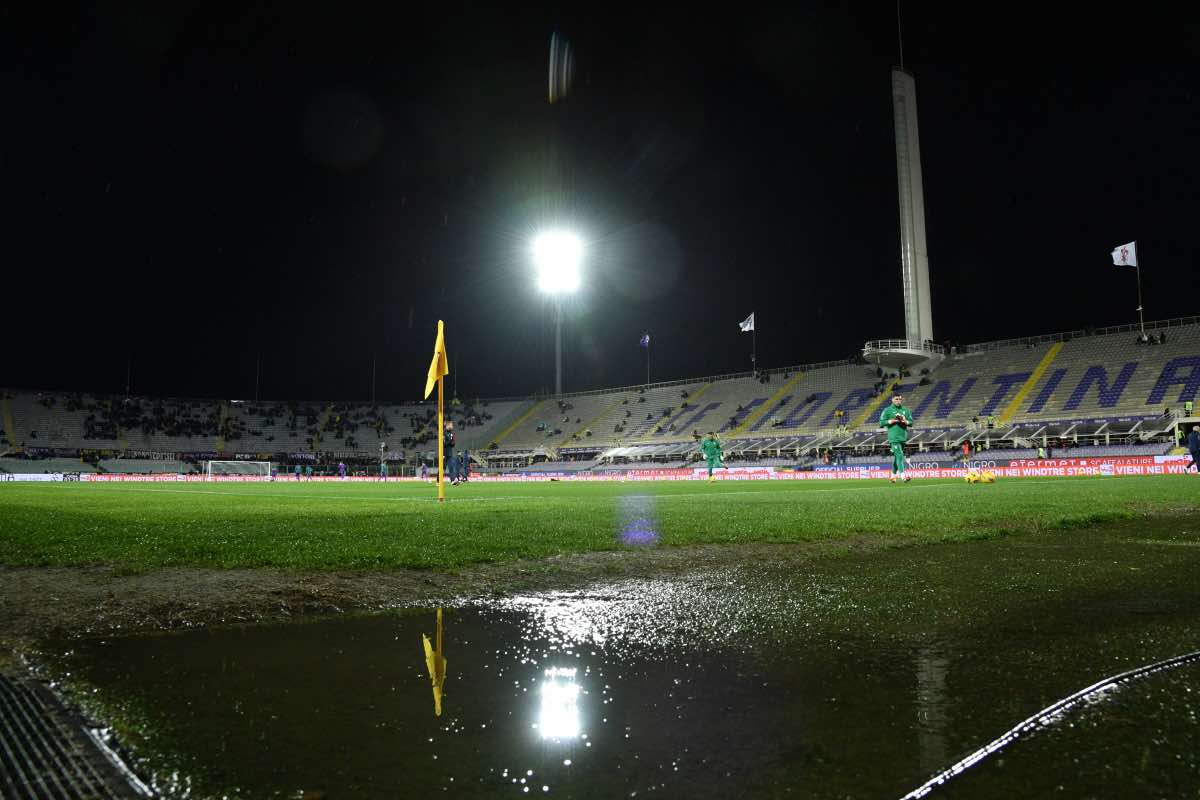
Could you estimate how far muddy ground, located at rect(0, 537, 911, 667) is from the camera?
2578 mm

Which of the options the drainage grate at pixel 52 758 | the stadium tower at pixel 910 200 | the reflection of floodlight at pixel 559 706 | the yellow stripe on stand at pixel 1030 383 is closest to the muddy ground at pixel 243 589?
the drainage grate at pixel 52 758

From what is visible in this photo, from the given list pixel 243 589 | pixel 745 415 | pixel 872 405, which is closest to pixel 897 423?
pixel 243 589

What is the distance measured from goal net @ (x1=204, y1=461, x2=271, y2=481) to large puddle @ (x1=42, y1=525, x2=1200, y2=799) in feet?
156

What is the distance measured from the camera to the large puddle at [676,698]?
1.19 meters

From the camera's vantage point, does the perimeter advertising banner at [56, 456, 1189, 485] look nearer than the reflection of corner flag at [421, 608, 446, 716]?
No

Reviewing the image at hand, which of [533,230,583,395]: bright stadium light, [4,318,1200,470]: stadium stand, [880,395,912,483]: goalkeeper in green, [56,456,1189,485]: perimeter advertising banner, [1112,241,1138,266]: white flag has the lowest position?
[56,456,1189,485]: perimeter advertising banner

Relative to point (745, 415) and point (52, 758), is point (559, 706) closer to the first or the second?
point (52, 758)

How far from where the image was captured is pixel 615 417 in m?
57.1

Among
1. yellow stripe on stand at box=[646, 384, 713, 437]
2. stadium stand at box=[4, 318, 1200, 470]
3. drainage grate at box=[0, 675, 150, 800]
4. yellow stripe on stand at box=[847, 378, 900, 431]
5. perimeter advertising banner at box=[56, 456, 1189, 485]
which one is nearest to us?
drainage grate at box=[0, 675, 150, 800]

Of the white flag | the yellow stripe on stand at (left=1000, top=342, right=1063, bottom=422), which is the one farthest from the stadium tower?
the white flag

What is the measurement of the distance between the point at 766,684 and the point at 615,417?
5541 centimetres

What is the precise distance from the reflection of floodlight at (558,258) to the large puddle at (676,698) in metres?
53.1

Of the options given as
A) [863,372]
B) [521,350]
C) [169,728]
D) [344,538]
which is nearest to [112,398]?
[521,350]

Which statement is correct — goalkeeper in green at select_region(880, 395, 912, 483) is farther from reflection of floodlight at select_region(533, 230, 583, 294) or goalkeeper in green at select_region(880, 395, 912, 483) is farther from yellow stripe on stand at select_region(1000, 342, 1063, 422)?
reflection of floodlight at select_region(533, 230, 583, 294)
